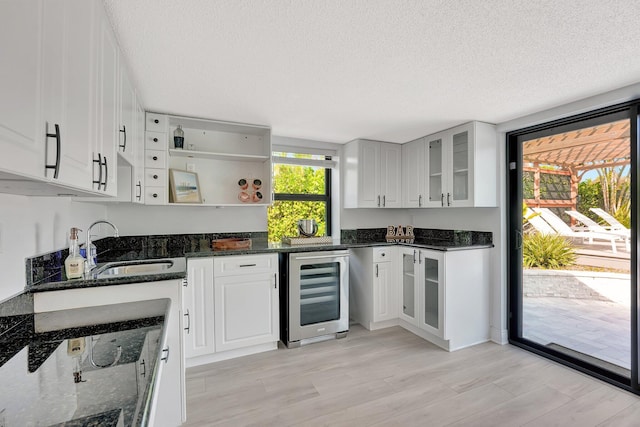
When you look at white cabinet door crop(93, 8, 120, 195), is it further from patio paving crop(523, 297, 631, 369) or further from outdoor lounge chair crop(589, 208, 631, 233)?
patio paving crop(523, 297, 631, 369)

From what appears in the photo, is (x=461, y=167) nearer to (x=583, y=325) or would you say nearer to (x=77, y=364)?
(x=583, y=325)

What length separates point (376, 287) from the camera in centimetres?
335

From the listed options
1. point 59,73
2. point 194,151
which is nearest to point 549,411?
A: point 59,73

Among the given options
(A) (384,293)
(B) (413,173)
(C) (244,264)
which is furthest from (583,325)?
(C) (244,264)

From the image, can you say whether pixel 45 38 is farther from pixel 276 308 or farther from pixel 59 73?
pixel 276 308

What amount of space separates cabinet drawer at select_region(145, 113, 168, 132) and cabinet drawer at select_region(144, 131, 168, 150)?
0.04m

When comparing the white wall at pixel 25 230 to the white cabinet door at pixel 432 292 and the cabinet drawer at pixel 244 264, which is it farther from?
the white cabinet door at pixel 432 292

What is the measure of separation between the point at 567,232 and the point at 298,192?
276 cm

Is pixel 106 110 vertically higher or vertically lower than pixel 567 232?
higher

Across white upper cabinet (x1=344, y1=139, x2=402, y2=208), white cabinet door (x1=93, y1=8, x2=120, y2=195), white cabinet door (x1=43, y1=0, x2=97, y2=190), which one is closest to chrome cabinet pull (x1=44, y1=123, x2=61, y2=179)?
white cabinet door (x1=43, y1=0, x2=97, y2=190)

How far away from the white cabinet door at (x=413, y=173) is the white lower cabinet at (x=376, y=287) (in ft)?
2.32

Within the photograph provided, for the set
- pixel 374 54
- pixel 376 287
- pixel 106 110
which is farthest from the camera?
pixel 376 287

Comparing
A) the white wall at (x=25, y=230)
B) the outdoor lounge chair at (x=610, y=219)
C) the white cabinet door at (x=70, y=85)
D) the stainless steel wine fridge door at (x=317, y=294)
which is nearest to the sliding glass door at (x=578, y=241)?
the outdoor lounge chair at (x=610, y=219)

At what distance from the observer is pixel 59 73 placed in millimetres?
888
